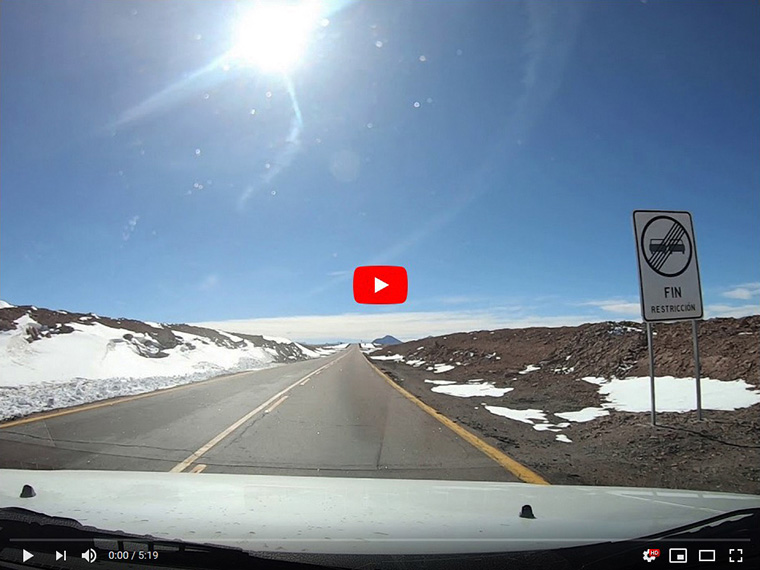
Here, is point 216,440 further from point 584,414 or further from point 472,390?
point 472,390

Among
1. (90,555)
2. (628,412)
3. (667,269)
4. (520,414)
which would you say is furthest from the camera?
(520,414)

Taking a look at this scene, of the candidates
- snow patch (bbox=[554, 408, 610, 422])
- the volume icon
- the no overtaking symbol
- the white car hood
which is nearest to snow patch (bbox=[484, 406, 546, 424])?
snow patch (bbox=[554, 408, 610, 422])

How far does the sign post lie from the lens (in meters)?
8.99

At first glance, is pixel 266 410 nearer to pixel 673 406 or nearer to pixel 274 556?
pixel 673 406

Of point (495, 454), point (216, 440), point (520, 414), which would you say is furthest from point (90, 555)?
point (520, 414)

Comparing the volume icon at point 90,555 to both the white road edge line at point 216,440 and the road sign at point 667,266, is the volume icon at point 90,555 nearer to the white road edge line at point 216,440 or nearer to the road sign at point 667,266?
the white road edge line at point 216,440

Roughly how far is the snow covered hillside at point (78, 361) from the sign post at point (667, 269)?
41.4ft

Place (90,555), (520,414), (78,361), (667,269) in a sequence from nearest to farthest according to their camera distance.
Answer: (90,555), (667,269), (520,414), (78,361)

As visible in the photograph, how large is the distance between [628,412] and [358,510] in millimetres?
8755

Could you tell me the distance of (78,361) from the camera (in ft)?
80.0

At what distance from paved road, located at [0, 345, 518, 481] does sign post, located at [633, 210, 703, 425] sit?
3.78m

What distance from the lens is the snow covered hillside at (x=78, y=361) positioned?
628 inches

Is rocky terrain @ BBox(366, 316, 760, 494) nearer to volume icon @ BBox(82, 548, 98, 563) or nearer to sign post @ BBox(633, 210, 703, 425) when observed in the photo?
sign post @ BBox(633, 210, 703, 425)

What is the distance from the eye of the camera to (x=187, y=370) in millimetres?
32094
